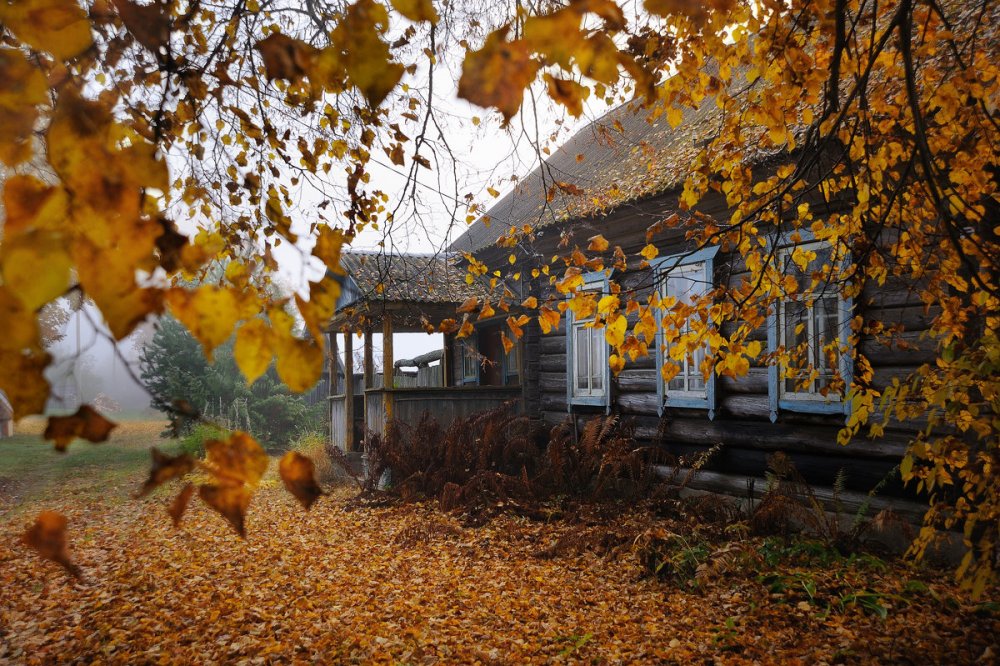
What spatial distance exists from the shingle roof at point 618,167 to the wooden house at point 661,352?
32 millimetres

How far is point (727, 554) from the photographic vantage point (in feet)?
17.0

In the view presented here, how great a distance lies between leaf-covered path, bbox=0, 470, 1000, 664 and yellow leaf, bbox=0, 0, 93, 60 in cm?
380

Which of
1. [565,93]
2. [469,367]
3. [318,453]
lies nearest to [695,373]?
[565,93]

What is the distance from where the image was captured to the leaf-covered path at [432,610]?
4.02 m

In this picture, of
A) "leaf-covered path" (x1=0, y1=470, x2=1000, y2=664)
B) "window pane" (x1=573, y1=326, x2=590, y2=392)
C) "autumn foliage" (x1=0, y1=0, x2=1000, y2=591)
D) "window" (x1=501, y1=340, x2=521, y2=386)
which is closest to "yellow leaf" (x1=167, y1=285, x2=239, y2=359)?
"autumn foliage" (x1=0, y1=0, x2=1000, y2=591)

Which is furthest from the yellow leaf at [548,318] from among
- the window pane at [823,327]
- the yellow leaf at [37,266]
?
the window pane at [823,327]

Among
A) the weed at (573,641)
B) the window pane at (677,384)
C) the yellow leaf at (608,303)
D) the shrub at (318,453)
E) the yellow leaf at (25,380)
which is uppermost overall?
the yellow leaf at (608,303)

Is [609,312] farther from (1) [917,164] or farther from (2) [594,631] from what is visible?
(1) [917,164]

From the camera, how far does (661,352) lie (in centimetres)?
775

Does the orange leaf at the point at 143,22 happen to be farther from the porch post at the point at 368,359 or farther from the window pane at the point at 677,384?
the porch post at the point at 368,359

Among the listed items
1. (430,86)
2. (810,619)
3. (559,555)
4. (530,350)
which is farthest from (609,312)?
(530,350)

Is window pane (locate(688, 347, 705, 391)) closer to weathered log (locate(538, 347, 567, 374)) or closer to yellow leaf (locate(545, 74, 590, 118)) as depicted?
weathered log (locate(538, 347, 567, 374))

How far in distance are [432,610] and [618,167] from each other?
6.38 meters

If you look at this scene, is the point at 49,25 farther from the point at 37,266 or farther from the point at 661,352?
the point at 661,352
